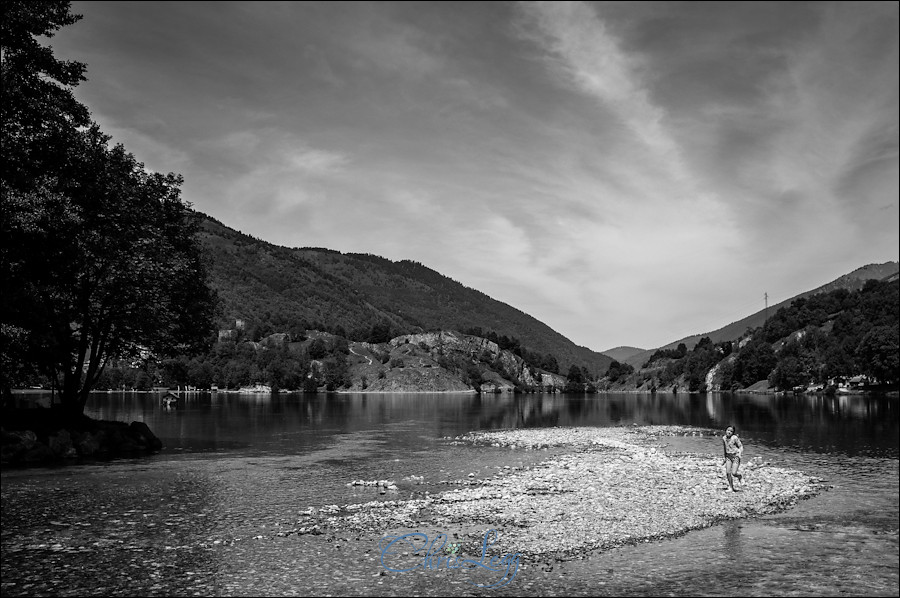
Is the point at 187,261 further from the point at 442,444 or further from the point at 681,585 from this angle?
the point at 681,585

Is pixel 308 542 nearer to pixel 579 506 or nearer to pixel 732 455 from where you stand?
pixel 579 506

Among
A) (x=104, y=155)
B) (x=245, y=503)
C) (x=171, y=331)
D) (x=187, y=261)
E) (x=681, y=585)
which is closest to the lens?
(x=681, y=585)

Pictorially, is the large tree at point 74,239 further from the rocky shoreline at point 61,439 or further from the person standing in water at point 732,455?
the person standing in water at point 732,455

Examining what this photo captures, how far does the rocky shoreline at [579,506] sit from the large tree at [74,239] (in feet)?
66.7

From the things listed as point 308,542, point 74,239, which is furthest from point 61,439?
point 308,542

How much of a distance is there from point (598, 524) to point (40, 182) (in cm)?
3323

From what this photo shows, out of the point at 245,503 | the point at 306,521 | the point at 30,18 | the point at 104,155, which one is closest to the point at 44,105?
the point at 30,18

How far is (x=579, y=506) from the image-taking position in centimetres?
2869

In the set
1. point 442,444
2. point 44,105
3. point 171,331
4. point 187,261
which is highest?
point 44,105

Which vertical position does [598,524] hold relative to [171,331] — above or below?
below

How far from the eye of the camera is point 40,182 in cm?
3419

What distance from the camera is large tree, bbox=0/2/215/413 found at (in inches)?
1286

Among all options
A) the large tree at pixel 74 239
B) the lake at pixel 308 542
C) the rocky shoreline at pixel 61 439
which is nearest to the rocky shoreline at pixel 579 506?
the lake at pixel 308 542

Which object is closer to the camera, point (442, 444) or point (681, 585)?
point (681, 585)
